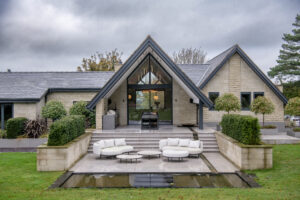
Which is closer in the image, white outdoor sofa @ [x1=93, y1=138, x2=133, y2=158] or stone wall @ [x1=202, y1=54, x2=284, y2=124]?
white outdoor sofa @ [x1=93, y1=138, x2=133, y2=158]

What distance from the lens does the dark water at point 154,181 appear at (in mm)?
7543

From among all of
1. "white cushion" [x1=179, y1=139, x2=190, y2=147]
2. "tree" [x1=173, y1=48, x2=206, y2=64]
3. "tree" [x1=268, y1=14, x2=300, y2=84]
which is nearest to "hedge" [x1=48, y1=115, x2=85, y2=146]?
"white cushion" [x1=179, y1=139, x2=190, y2=147]

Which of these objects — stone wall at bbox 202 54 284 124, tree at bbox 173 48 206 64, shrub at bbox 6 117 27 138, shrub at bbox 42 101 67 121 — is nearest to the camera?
shrub at bbox 6 117 27 138

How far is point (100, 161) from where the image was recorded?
35.3 ft

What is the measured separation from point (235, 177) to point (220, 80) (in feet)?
36.8

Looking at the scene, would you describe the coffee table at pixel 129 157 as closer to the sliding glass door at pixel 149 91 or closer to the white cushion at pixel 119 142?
the white cushion at pixel 119 142

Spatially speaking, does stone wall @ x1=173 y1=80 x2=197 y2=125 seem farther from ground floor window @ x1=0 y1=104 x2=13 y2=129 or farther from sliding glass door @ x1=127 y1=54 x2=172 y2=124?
ground floor window @ x1=0 y1=104 x2=13 y2=129

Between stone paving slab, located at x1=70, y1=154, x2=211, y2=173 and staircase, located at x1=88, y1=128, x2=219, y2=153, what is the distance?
6.44ft

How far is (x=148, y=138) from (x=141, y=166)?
3.82 metres

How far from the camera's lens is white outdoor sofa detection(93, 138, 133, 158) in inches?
435

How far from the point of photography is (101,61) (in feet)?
131

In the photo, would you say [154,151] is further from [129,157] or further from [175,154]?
[129,157]

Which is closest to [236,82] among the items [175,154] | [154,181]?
[175,154]

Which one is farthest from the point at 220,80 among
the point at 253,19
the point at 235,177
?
the point at 235,177
